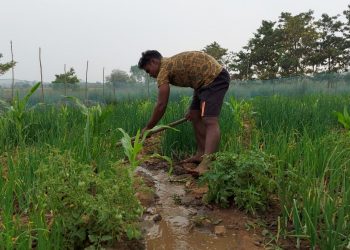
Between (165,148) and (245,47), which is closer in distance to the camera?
(165,148)

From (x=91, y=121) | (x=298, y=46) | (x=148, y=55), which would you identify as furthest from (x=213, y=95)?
(x=298, y=46)

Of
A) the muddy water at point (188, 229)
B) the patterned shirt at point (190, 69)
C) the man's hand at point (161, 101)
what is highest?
the patterned shirt at point (190, 69)

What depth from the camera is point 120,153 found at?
9.92 ft

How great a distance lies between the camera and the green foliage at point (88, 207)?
1.63m

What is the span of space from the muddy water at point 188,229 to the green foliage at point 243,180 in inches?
4.8

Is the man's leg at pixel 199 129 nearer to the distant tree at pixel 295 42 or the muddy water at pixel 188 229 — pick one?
the muddy water at pixel 188 229

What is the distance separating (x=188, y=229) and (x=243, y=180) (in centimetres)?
47

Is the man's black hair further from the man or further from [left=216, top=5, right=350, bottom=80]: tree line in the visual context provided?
[left=216, top=5, right=350, bottom=80]: tree line

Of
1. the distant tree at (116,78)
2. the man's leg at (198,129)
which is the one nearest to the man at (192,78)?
the man's leg at (198,129)

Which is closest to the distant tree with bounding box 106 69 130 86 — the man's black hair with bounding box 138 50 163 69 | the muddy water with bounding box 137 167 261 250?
the man's black hair with bounding box 138 50 163 69

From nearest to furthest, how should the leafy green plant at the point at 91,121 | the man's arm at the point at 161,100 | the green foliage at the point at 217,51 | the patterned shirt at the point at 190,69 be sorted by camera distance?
the leafy green plant at the point at 91,121 < the man's arm at the point at 161,100 < the patterned shirt at the point at 190,69 < the green foliage at the point at 217,51

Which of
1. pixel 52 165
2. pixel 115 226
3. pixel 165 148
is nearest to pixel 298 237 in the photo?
pixel 115 226

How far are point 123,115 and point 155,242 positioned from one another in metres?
2.81

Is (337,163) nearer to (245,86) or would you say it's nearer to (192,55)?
(192,55)
